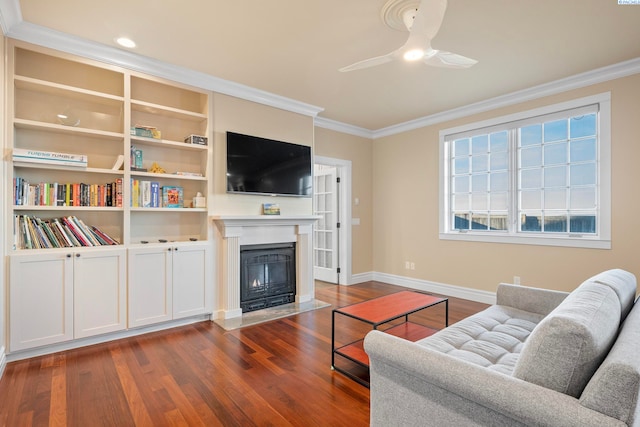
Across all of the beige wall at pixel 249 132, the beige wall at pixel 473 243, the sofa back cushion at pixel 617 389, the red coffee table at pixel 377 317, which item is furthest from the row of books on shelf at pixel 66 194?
the beige wall at pixel 473 243

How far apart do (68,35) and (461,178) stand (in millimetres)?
4762

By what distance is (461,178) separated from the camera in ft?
15.4

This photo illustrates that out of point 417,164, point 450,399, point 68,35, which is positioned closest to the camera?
point 450,399

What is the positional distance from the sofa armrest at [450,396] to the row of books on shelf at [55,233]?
108 inches

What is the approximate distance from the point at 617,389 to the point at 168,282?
3360mm

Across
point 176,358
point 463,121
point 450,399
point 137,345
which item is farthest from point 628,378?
point 463,121

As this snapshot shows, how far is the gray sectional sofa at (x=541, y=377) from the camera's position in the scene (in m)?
0.93

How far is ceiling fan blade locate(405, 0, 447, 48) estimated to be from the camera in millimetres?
1807

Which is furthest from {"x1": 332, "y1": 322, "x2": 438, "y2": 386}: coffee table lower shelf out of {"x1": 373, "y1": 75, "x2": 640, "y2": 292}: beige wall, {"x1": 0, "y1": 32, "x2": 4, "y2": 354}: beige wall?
{"x1": 0, "y1": 32, "x2": 4, "y2": 354}: beige wall

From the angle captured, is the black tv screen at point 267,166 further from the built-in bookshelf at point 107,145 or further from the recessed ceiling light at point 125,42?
the recessed ceiling light at point 125,42

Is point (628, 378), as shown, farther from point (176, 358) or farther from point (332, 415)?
point (176, 358)

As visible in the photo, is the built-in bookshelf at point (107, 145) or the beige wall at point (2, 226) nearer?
the beige wall at point (2, 226)

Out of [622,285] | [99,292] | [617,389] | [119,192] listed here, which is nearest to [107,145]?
[119,192]

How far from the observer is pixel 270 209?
13.3ft
